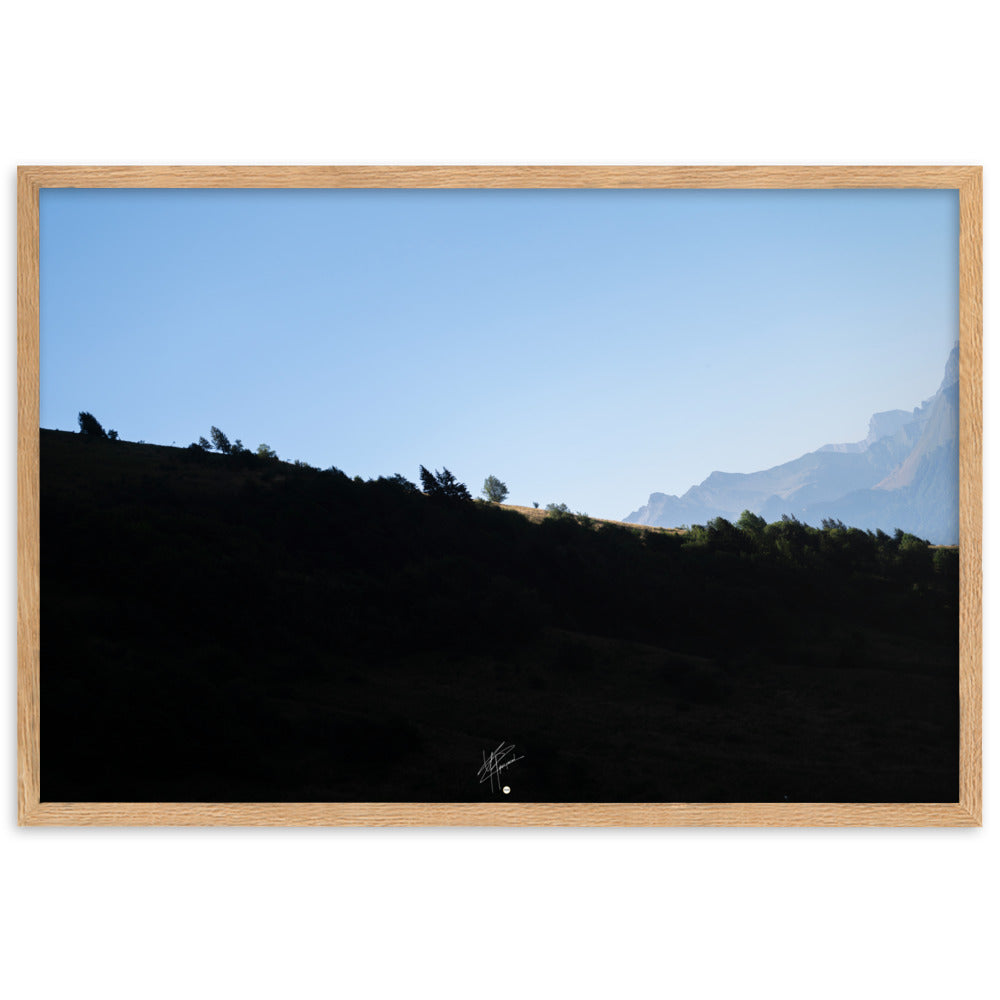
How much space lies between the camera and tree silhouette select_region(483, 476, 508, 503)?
2627mm

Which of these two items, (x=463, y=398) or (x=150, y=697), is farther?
(x=463, y=398)

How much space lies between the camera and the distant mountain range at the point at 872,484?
257 centimetres

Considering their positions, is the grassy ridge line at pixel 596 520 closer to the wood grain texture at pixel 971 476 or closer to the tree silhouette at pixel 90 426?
→ the wood grain texture at pixel 971 476

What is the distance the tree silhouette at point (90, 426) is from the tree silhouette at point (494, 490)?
151 cm

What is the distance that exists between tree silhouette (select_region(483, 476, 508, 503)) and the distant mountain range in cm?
52

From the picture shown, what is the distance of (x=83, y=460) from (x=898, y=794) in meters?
3.45

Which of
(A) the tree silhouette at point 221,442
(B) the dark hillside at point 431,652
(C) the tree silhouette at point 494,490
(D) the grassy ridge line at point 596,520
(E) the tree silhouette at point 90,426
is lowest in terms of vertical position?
(B) the dark hillside at point 431,652

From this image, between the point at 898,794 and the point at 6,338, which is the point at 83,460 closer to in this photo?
the point at 6,338

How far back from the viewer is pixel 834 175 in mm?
2582

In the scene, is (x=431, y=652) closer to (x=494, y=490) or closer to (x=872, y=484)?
(x=494, y=490)

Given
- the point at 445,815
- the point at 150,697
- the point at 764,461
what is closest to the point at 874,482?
the point at 764,461
